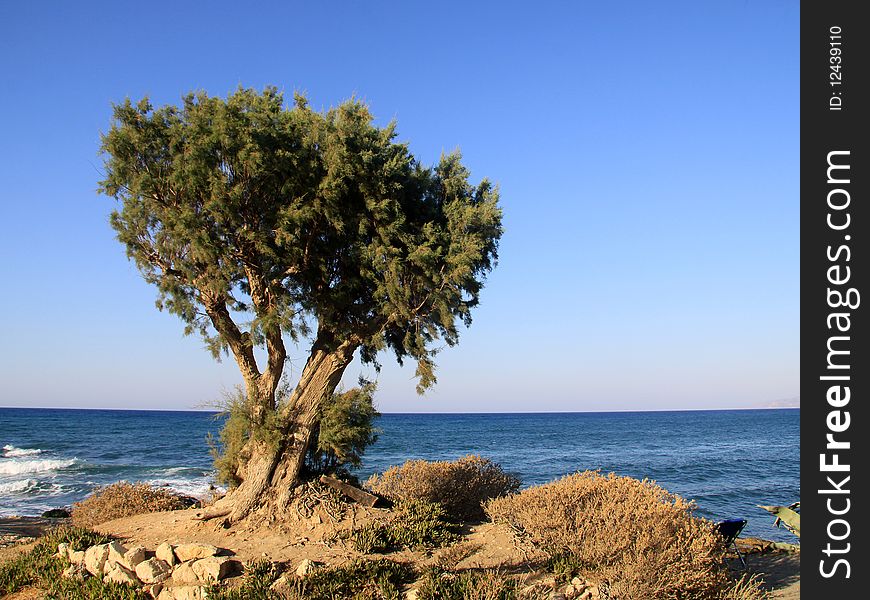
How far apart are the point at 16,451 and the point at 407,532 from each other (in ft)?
177

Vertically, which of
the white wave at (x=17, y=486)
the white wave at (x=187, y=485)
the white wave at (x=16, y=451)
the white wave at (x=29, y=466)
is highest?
the white wave at (x=187, y=485)

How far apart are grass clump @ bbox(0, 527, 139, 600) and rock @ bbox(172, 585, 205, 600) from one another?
1.88ft

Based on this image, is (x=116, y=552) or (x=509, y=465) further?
(x=509, y=465)

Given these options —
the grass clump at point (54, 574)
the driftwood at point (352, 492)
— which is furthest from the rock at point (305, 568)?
the driftwood at point (352, 492)

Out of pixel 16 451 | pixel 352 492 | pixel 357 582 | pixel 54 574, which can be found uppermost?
pixel 352 492

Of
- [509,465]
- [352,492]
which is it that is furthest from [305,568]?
[509,465]

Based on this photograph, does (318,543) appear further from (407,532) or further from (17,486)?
(17,486)

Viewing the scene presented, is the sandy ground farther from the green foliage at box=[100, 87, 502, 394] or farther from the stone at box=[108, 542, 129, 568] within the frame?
the green foliage at box=[100, 87, 502, 394]

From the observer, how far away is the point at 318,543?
1182cm

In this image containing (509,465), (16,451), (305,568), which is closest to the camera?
(305,568)

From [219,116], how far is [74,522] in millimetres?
11166

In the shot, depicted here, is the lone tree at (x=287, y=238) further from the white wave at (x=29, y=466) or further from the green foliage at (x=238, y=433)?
the white wave at (x=29, y=466)

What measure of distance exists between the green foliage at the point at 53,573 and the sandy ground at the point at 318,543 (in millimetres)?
344

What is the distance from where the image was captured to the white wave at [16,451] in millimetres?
50219
